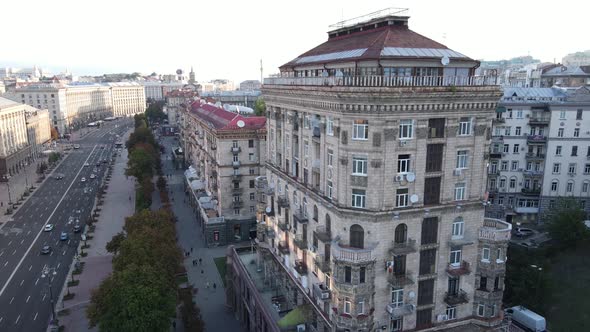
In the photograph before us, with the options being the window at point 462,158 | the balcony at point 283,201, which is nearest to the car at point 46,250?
the balcony at point 283,201

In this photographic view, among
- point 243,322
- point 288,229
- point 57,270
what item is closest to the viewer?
point 288,229

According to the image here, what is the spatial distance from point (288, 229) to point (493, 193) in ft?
198

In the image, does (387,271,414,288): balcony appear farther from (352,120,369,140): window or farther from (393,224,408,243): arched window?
(352,120,369,140): window

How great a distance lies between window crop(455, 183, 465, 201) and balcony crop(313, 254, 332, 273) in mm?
13058

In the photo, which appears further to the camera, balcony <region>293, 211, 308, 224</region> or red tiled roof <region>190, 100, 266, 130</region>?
red tiled roof <region>190, 100, 266, 130</region>

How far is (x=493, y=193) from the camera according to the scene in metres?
93.9

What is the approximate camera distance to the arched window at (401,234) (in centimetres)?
3825

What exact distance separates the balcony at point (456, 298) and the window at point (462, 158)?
12.2 metres

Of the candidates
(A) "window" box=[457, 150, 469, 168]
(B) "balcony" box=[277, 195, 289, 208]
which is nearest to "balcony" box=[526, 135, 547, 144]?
(A) "window" box=[457, 150, 469, 168]

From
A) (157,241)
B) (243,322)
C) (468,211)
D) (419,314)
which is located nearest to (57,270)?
(157,241)

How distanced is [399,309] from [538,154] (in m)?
66.8

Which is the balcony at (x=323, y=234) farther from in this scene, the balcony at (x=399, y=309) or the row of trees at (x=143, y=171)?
the row of trees at (x=143, y=171)

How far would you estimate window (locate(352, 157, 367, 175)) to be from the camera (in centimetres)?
3647

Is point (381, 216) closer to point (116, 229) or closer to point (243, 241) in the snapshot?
point (243, 241)
